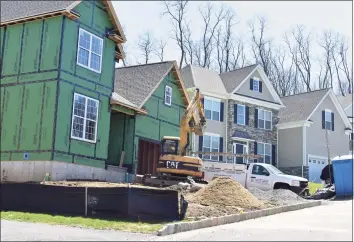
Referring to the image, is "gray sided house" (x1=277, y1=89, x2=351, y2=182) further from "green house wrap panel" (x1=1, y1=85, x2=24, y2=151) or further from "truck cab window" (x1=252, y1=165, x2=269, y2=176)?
"green house wrap panel" (x1=1, y1=85, x2=24, y2=151)

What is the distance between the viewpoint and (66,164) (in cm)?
2009

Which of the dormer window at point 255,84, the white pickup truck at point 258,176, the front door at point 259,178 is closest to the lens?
the white pickup truck at point 258,176

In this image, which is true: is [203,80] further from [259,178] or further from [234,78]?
[259,178]

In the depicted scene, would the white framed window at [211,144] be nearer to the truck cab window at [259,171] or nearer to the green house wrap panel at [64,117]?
the truck cab window at [259,171]

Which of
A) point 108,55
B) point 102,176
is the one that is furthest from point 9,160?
point 108,55

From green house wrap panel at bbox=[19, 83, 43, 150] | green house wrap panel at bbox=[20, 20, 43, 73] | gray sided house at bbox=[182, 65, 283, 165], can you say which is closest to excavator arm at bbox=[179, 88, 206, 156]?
green house wrap panel at bbox=[19, 83, 43, 150]

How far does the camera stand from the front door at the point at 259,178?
24.7m

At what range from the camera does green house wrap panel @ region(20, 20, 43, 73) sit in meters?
20.7

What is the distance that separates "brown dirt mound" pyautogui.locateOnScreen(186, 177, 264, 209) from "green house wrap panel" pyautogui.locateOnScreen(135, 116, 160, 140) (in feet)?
28.6

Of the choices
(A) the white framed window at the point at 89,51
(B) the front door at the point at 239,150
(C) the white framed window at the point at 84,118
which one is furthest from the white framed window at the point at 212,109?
(C) the white framed window at the point at 84,118

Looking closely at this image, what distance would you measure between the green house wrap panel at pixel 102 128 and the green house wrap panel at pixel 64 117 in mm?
2221

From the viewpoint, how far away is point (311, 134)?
1668 inches

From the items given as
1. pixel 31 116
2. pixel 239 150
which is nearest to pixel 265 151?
pixel 239 150

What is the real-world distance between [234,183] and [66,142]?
720 cm
